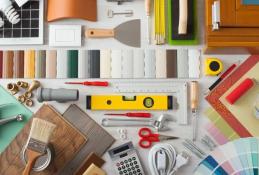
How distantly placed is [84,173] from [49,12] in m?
0.47

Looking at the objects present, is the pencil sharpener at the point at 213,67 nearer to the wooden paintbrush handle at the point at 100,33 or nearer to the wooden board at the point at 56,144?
the wooden paintbrush handle at the point at 100,33

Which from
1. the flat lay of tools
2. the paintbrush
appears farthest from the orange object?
the paintbrush

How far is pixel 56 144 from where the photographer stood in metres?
1.12

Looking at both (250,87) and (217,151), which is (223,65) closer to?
(250,87)

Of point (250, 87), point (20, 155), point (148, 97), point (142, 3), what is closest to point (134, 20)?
point (142, 3)

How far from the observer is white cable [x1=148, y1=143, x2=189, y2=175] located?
3.56ft

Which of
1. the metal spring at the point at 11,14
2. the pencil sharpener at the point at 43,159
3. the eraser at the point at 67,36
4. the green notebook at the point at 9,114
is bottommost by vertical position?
the pencil sharpener at the point at 43,159

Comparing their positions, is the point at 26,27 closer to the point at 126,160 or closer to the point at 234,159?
the point at 126,160

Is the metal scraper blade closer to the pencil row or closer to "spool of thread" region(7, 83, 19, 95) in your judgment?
the pencil row

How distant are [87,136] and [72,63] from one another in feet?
0.70

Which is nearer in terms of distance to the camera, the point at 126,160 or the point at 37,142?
the point at 37,142

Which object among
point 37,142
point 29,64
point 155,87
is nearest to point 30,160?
point 37,142

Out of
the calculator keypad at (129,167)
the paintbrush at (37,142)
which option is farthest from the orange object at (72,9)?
the calculator keypad at (129,167)

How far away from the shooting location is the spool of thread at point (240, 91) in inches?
44.2
